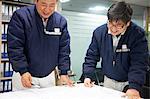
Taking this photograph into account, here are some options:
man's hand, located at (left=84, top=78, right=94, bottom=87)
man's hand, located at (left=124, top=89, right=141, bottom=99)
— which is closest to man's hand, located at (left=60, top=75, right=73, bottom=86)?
man's hand, located at (left=84, top=78, right=94, bottom=87)

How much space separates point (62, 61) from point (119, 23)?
60cm

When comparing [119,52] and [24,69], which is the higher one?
[119,52]

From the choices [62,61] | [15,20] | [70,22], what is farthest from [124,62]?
[70,22]

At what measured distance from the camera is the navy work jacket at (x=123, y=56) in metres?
1.67

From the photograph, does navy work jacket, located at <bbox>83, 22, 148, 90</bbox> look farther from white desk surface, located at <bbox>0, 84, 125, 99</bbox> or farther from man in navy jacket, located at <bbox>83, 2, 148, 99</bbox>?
white desk surface, located at <bbox>0, 84, 125, 99</bbox>

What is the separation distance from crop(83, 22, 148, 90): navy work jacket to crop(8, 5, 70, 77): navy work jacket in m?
0.24

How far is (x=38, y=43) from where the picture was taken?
71.3 inches

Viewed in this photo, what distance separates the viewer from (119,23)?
64.0 inches

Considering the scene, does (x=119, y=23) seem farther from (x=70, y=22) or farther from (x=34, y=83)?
(x=70, y=22)

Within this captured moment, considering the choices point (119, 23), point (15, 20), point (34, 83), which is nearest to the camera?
point (119, 23)

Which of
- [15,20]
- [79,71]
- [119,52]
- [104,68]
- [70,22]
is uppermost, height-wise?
[70,22]

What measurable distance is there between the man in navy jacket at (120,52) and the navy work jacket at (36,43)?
0.26m

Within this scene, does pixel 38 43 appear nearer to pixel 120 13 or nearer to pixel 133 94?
pixel 120 13

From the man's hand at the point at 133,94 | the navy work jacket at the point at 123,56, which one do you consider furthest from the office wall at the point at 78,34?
the man's hand at the point at 133,94
